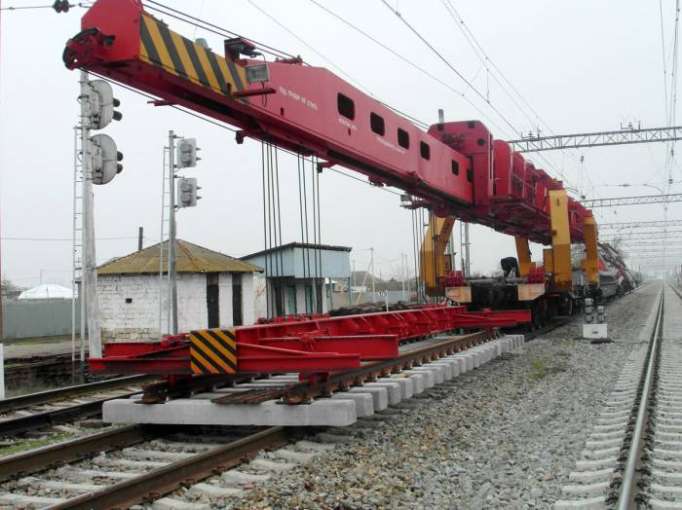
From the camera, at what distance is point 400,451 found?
588cm

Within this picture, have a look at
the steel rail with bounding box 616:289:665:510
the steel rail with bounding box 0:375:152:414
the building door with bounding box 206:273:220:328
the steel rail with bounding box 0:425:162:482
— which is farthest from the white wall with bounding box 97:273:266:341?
the steel rail with bounding box 616:289:665:510

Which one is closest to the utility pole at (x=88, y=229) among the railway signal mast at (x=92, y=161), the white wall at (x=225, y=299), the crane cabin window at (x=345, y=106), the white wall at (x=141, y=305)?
the railway signal mast at (x=92, y=161)

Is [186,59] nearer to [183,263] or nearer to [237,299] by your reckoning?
[183,263]

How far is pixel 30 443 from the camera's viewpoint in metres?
6.80

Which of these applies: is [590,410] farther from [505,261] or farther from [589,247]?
[589,247]

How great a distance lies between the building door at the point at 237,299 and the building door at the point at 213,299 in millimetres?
781

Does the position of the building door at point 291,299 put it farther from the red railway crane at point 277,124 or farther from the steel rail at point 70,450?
the steel rail at point 70,450

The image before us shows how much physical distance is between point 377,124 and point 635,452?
564 cm

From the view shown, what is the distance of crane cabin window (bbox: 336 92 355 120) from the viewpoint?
8219 millimetres

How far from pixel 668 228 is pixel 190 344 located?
252 ft

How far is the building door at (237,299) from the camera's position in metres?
22.8

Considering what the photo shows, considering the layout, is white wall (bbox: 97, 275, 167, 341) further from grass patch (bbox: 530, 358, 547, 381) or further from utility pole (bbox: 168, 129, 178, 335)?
grass patch (bbox: 530, 358, 547, 381)

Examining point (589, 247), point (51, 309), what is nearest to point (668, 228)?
point (589, 247)

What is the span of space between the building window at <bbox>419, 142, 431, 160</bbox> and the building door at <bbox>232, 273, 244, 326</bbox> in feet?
42.3
